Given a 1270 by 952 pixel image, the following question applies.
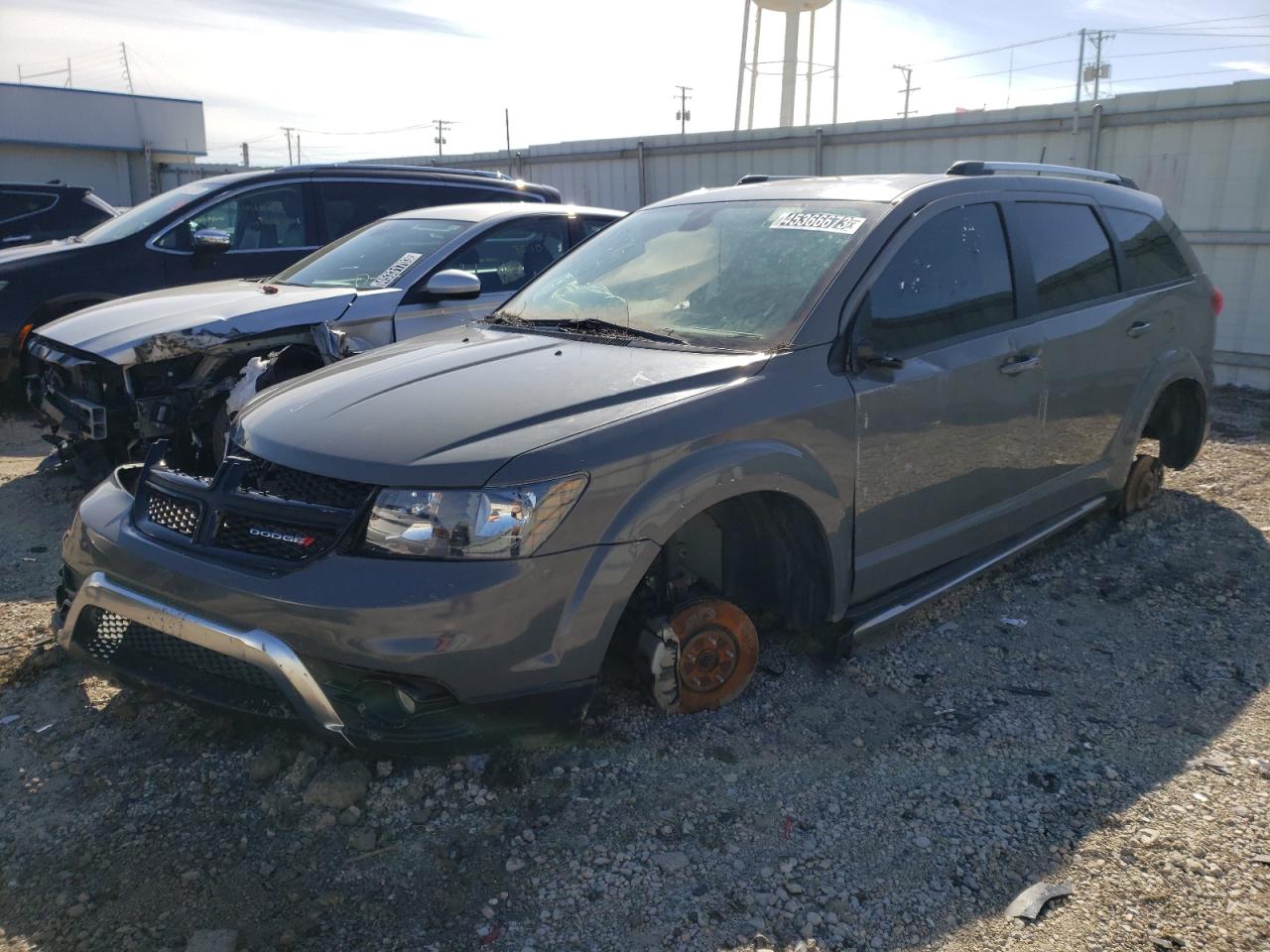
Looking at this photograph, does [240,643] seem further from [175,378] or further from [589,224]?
[589,224]

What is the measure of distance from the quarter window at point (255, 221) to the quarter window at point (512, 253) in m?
2.38

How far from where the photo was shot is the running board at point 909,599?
346 centimetres

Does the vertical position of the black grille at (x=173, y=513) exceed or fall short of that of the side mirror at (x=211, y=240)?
it falls short

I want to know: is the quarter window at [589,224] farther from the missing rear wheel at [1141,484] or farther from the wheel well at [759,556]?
the wheel well at [759,556]

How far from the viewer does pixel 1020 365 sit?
12.8 ft

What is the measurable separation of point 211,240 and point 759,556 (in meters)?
5.52

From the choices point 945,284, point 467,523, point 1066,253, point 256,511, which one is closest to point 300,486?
point 256,511

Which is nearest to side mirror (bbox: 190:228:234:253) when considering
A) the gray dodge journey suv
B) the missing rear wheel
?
the gray dodge journey suv

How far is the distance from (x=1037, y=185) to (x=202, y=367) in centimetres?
427

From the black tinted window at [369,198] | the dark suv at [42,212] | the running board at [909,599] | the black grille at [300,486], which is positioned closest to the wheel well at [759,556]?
the running board at [909,599]

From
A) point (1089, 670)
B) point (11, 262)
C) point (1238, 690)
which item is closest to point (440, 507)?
point (1089, 670)

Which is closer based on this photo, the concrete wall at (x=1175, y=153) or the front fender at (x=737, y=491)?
the front fender at (x=737, y=491)

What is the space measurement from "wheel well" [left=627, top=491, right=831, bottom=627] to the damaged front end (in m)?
2.67

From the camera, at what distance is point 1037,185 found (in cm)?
429
